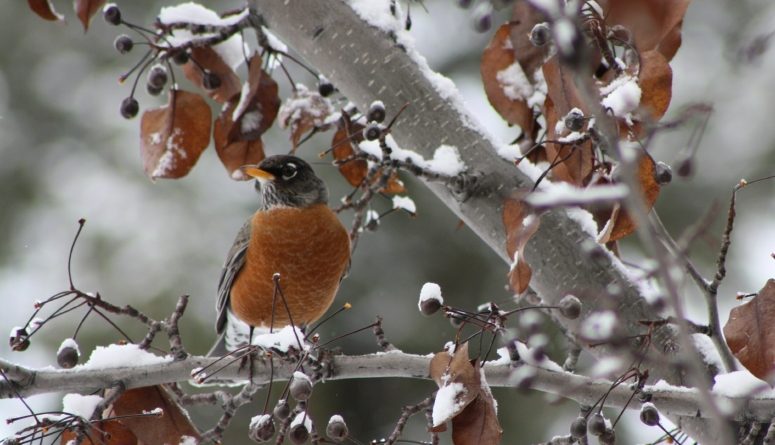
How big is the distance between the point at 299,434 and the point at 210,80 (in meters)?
1.41

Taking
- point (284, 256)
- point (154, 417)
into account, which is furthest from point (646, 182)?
point (284, 256)

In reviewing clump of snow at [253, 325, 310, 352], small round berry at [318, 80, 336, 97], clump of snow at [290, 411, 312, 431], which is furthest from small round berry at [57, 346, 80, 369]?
small round berry at [318, 80, 336, 97]

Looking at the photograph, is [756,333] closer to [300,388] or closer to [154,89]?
[300,388]

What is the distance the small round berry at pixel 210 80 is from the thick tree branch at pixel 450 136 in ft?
0.84

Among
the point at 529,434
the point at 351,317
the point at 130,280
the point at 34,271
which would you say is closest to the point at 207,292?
the point at 130,280

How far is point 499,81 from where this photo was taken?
2324mm

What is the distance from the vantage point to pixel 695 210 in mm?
7453

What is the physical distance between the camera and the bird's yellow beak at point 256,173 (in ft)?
10.3

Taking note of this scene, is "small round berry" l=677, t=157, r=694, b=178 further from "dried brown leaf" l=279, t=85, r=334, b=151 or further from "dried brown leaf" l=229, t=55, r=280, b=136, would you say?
"dried brown leaf" l=279, t=85, r=334, b=151

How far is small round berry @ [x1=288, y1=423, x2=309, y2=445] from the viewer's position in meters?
1.82

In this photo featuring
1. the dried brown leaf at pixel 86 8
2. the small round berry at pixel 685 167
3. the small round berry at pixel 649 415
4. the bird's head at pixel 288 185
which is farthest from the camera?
the bird's head at pixel 288 185

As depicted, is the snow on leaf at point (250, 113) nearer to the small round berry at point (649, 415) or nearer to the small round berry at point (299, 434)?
the small round berry at point (299, 434)

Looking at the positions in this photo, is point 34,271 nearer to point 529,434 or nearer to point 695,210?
point 529,434

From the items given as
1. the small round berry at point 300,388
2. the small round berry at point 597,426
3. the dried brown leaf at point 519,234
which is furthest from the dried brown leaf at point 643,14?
the small round berry at point 300,388
